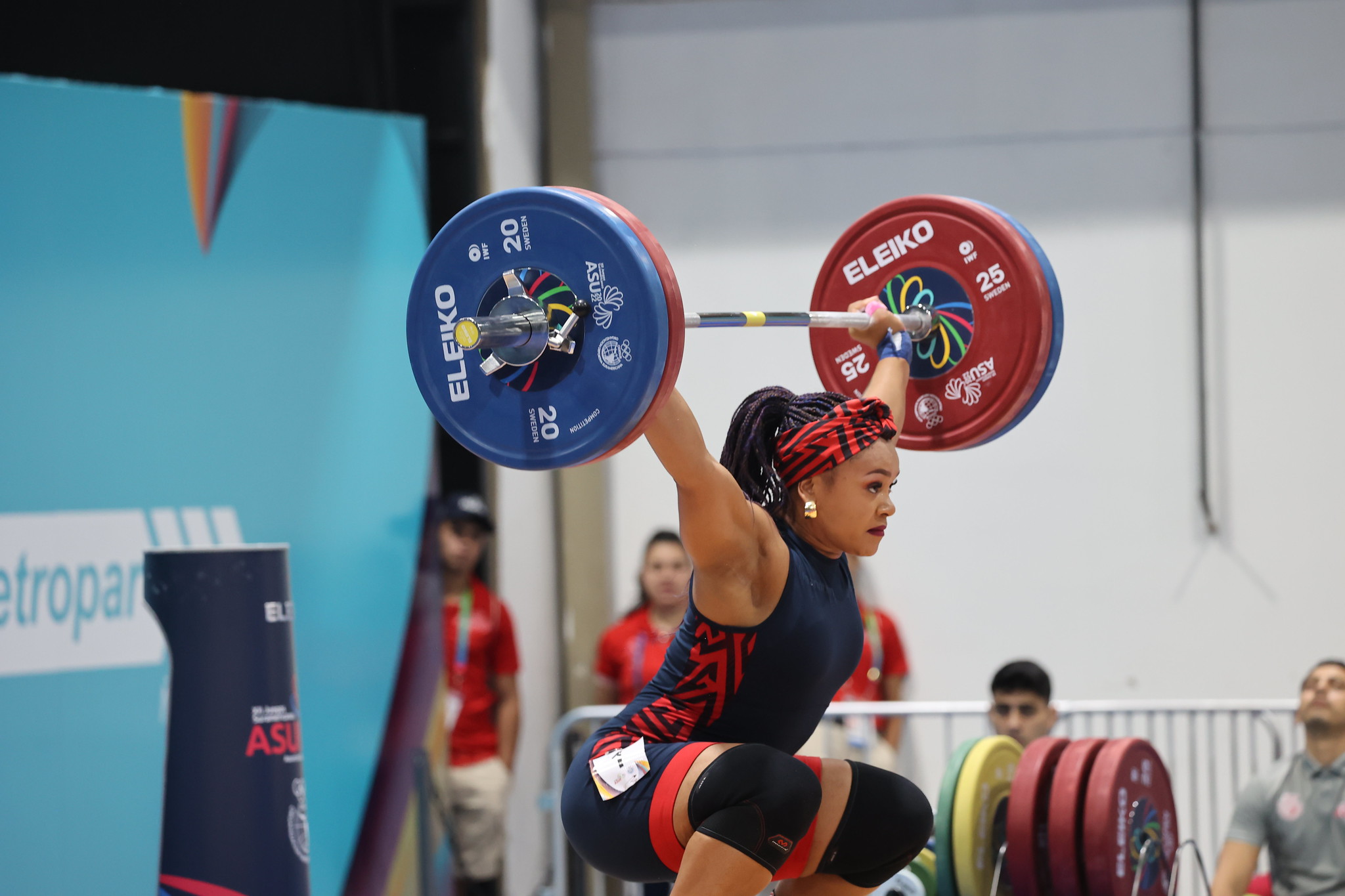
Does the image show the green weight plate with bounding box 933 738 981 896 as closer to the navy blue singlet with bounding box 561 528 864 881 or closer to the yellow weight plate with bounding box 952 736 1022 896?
the yellow weight plate with bounding box 952 736 1022 896

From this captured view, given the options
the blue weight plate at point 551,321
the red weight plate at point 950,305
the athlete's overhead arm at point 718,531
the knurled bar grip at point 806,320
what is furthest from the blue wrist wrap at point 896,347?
the blue weight plate at point 551,321

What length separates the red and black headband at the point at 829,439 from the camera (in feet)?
7.94

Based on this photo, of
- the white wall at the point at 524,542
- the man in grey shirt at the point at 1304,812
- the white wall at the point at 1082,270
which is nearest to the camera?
the man in grey shirt at the point at 1304,812

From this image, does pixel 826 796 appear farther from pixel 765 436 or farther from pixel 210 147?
pixel 210 147

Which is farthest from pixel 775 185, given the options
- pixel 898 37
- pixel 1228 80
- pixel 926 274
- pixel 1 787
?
pixel 1 787

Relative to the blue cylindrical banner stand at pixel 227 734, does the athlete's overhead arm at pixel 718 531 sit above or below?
above

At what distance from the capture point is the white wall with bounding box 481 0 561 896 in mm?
5523

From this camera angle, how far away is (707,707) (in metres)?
2.36

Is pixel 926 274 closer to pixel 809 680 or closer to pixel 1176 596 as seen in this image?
pixel 809 680

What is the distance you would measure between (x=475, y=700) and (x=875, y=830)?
2938 mm

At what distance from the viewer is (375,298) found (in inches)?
180

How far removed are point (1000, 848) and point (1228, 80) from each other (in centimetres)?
389

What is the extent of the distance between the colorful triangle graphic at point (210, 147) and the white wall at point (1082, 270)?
2139mm

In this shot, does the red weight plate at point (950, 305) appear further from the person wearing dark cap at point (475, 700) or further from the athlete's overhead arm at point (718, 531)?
the person wearing dark cap at point (475, 700)
